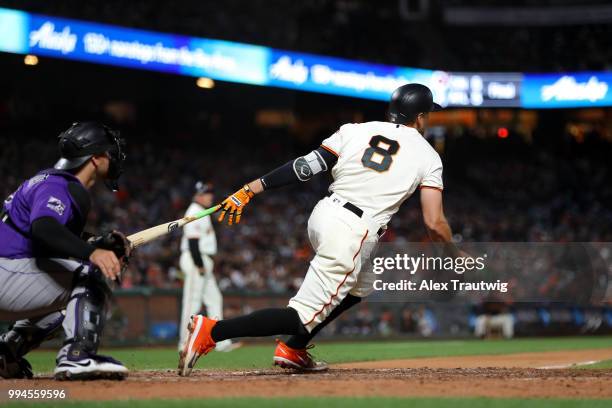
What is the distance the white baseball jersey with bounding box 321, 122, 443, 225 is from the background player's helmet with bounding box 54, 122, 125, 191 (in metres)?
1.42

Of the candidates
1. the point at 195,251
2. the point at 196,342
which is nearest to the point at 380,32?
the point at 195,251

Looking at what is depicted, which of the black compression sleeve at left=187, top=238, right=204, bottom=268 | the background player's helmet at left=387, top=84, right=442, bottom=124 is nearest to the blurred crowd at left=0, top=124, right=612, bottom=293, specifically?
the black compression sleeve at left=187, top=238, right=204, bottom=268

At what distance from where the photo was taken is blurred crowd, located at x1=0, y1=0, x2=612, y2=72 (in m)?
20.3

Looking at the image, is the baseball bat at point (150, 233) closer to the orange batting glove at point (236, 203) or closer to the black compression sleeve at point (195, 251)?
the orange batting glove at point (236, 203)

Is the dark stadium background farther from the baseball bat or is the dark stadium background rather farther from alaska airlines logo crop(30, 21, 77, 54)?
the baseball bat

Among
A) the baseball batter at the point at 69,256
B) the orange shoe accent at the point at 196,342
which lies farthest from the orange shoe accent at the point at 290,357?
the baseball batter at the point at 69,256

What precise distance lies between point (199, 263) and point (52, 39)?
7269 mm

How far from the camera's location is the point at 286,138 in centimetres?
2489

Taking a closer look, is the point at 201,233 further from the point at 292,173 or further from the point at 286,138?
the point at 286,138

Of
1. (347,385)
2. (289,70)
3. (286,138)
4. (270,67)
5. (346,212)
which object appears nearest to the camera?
(347,385)

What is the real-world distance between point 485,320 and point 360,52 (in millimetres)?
10440

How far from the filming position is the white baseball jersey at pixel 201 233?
10.2m

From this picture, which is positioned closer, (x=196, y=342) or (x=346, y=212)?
(x=196, y=342)

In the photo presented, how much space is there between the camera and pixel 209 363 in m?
7.60
